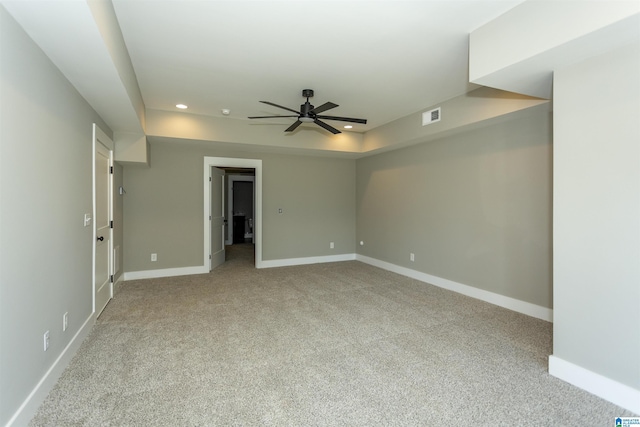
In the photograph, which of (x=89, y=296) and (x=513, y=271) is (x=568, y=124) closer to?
(x=513, y=271)

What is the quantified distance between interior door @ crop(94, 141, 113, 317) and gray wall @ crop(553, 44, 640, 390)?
430cm

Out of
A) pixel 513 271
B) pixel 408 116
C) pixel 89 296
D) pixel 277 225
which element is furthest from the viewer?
pixel 277 225

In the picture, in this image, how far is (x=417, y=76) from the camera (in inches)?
135

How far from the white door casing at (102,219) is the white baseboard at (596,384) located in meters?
4.26

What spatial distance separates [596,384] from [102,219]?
4.92 m

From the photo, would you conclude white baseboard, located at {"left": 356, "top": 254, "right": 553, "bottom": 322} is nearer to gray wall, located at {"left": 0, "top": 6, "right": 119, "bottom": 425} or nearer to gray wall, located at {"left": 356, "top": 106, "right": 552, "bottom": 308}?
gray wall, located at {"left": 356, "top": 106, "right": 552, "bottom": 308}

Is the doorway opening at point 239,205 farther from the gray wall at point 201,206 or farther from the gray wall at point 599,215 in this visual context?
the gray wall at point 599,215

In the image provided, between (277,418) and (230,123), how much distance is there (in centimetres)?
435

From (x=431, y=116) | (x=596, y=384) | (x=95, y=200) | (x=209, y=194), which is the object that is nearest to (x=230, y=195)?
(x=209, y=194)

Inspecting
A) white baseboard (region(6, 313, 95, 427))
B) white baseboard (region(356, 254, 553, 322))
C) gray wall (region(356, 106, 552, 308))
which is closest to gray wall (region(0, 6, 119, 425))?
white baseboard (region(6, 313, 95, 427))

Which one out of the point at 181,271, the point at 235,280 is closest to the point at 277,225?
the point at 235,280

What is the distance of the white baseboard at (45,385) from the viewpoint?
66.9 inches

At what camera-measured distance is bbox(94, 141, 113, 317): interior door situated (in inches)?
133

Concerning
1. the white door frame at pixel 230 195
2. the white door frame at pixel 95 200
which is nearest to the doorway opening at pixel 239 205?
the white door frame at pixel 230 195
